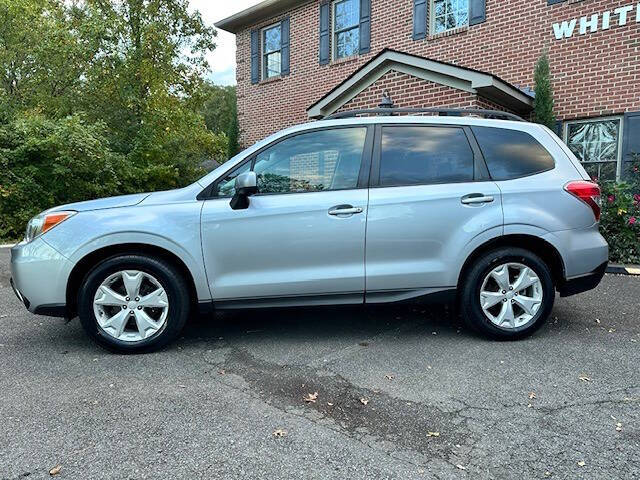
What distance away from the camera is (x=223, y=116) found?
42.4 metres

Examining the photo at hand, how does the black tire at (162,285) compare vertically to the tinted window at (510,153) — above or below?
below

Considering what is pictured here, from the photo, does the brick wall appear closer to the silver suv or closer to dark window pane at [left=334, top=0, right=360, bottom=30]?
dark window pane at [left=334, top=0, right=360, bottom=30]

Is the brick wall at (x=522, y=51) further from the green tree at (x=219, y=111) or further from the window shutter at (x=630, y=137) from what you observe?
the green tree at (x=219, y=111)

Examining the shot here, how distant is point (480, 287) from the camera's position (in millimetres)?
3918

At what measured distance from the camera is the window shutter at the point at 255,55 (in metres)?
14.3

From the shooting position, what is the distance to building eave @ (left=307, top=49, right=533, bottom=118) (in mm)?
8102

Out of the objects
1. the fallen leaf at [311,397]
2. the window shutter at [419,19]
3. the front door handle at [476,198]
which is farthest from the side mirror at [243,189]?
the window shutter at [419,19]

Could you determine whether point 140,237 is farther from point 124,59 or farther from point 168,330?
point 124,59

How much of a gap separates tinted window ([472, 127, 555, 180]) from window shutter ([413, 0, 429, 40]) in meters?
7.59

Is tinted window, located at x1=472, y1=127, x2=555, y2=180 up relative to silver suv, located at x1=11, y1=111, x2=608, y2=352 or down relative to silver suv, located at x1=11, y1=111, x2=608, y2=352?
up

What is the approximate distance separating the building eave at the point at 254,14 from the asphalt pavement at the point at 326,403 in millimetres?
11109

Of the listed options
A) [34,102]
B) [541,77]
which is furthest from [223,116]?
[541,77]

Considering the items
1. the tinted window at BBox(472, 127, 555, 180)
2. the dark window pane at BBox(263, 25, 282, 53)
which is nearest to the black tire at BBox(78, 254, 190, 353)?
the tinted window at BBox(472, 127, 555, 180)

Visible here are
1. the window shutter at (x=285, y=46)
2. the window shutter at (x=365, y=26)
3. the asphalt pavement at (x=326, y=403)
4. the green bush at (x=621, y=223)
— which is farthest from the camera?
the window shutter at (x=285, y=46)
